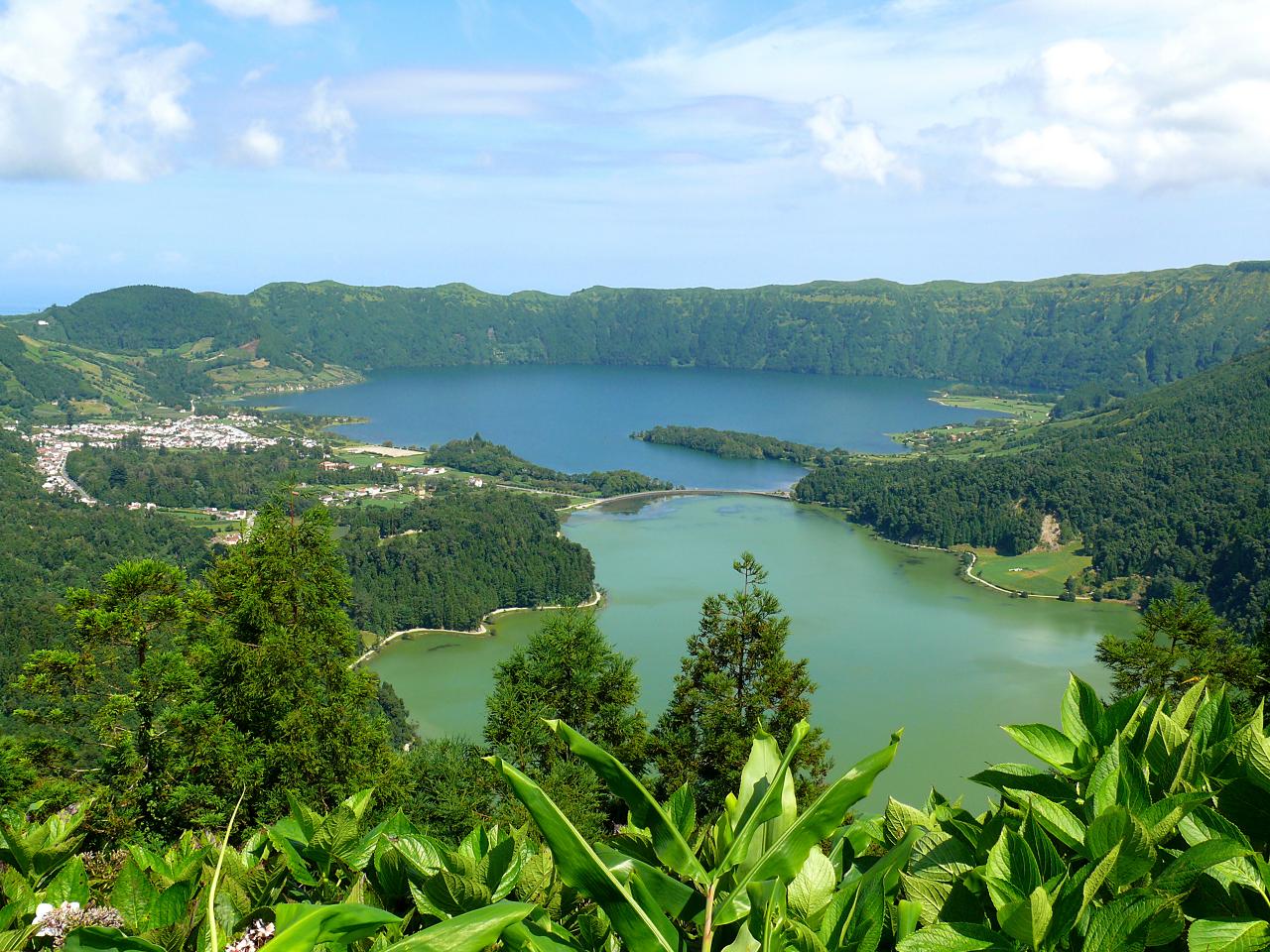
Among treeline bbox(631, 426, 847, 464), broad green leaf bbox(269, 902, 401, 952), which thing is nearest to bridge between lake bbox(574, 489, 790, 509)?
treeline bbox(631, 426, 847, 464)

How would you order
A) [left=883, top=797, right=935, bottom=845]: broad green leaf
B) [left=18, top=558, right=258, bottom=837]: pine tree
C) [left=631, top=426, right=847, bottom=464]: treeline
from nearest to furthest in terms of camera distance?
1. [left=883, top=797, right=935, bottom=845]: broad green leaf
2. [left=18, top=558, right=258, bottom=837]: pine tree
3. [left=631, top=426, right=847, bottom=464]: treeline

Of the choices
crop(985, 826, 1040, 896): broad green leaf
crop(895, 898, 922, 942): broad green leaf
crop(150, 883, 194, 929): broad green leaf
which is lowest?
crop(150, 883, 194, 929): broad green leaf

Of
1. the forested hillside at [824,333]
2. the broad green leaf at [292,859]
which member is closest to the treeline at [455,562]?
the broad green leaf at [292,859]

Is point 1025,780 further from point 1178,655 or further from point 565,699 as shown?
point 1178,655

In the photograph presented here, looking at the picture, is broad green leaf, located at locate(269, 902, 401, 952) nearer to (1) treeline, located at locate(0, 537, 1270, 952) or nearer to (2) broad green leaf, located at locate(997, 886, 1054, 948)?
(1) treeline, located at locate(0, 537, 1270, 952)

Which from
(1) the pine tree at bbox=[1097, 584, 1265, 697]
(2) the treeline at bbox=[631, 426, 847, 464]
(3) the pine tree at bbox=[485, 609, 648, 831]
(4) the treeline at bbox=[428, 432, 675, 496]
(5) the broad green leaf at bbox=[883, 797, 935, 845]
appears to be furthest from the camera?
(2) the treeline at bbox=[631, 426, 847, 464]

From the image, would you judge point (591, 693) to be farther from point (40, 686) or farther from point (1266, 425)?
point (1266, 425)
